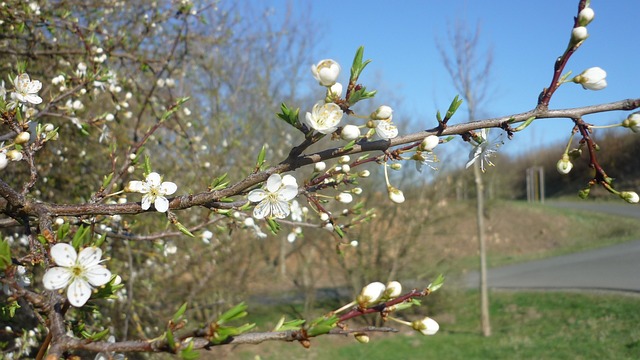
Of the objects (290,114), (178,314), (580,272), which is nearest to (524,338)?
(580,272)

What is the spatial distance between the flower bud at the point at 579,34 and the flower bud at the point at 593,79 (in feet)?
0.33

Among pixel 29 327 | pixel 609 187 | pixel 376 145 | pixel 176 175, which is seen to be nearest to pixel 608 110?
pixel 609 187

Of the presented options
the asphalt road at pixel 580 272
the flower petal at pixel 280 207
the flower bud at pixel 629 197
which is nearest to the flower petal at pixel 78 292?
the flower petal at pixel 280 207

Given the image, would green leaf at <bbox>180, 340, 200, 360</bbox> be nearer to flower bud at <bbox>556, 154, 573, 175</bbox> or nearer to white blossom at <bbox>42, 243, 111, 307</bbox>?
white blossom at <bbox>42, 243, 111, 307</bbox>

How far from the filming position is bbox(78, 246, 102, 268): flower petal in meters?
1.08

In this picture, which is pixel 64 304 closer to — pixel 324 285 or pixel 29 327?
pixel 29 327

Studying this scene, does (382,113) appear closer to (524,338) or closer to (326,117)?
(326,117)

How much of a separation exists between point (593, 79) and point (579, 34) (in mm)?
139

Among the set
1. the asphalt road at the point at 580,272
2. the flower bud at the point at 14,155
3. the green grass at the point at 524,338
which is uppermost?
the asphalt road at the point at 580,272

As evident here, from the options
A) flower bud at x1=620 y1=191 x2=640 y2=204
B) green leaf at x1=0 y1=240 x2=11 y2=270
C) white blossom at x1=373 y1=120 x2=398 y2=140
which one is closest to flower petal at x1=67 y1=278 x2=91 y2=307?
green leaf at x1=0 y1=240 x2=11 y2=270

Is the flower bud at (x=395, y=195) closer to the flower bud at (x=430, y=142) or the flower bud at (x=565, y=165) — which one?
the flower bud at (x=430, y=142)

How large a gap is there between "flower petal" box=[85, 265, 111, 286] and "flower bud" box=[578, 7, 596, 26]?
1206mm

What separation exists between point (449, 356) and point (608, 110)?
316 inches

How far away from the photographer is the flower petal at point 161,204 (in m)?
1.36
